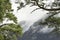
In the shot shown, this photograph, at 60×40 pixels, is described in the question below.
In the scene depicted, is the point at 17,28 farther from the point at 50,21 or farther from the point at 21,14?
the point at 21,14

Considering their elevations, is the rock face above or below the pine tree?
below

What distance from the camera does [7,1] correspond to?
6680 millimetres

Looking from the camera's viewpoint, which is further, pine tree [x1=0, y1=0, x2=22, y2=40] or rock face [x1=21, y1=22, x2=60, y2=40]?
rock face [x1=21, y1=22, x2=60, y2=40]

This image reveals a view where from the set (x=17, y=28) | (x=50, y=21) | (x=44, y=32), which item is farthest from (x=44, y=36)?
(x=50, y=21)

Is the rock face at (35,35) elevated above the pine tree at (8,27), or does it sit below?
below

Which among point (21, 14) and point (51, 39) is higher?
point (21, 14)

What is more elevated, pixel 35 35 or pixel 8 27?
pixel 8 27

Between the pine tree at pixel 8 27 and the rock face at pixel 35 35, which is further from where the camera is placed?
the rock face at pixel 35 35

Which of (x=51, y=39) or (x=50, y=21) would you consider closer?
(x=50, y=21)

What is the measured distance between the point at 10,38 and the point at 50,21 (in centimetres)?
312

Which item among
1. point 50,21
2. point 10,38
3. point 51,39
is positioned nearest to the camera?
point 50,21

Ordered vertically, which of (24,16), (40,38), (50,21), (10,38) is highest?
(50,21)

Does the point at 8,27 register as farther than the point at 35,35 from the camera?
No

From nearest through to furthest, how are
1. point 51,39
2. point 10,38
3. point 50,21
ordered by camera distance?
point 50,21 < point 10,38 < point 51,39
